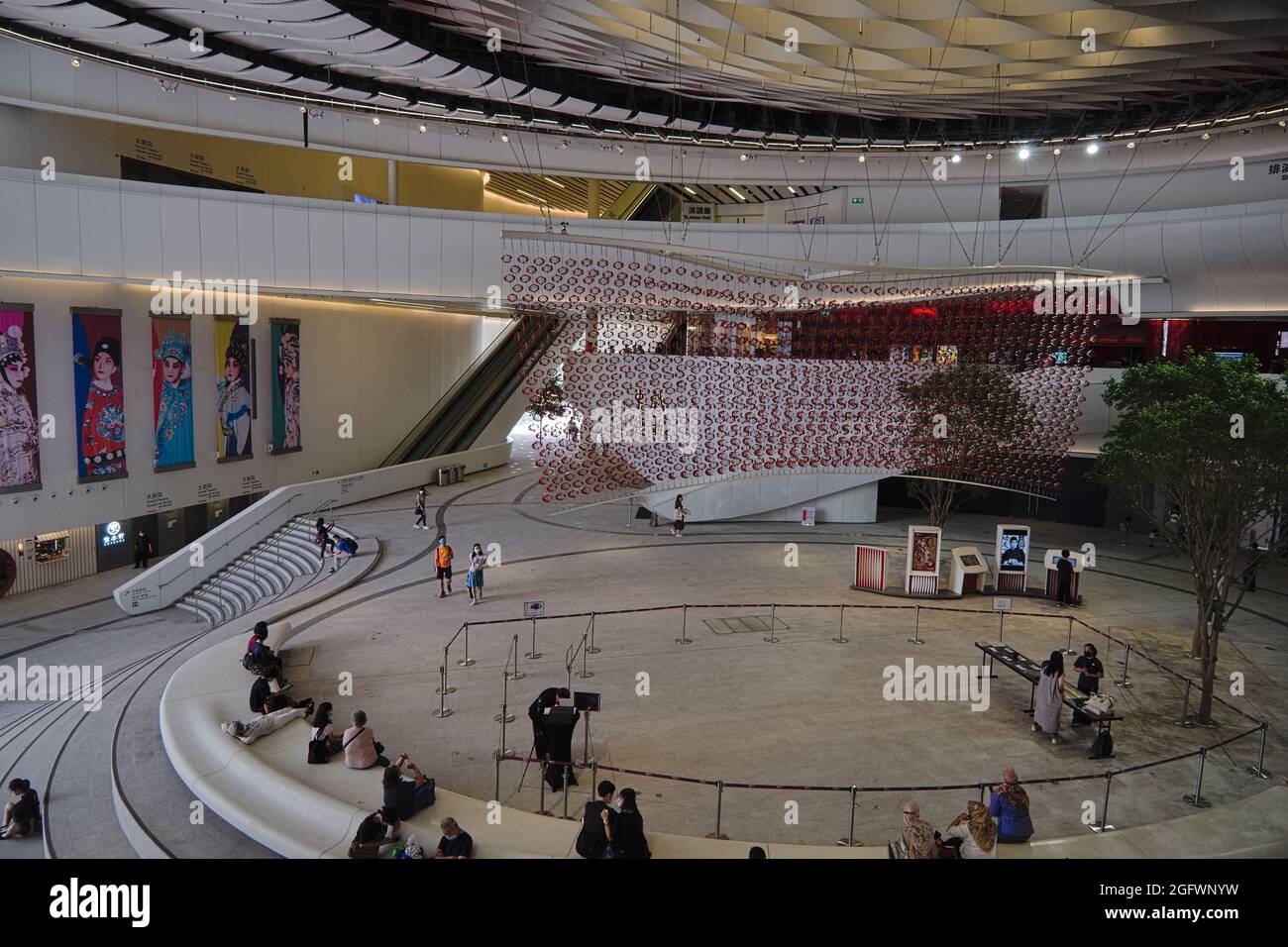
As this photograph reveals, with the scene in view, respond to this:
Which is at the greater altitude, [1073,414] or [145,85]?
[145,85]

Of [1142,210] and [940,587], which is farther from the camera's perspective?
[1142,210]

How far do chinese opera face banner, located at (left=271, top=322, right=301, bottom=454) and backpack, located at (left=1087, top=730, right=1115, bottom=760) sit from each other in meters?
22.7

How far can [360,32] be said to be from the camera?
1652 cm

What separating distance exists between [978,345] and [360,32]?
15.1 metres

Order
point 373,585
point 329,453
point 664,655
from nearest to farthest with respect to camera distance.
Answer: point 664,655
point 373,585
point 329,453

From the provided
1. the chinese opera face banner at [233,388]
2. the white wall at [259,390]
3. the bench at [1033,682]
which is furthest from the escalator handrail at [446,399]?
the bench at [1033,682]

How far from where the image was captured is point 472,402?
32469 millimetres

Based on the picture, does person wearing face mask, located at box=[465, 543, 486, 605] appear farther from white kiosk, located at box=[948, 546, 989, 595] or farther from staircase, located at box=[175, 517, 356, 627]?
white kiosk, located at box=[948, 546, 989, 595]

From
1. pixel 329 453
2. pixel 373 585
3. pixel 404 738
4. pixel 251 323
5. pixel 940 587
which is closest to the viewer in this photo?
pixel 404 738

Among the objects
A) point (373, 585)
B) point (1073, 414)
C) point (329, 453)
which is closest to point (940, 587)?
point (1073, 414)

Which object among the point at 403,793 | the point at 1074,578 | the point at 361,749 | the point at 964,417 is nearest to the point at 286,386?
the point at 361,749

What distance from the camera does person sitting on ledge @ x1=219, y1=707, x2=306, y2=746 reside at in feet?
29.3
